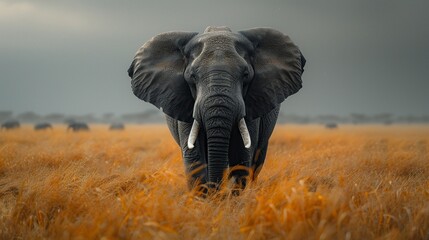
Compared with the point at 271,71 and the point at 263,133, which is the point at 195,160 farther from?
the point at 263,133

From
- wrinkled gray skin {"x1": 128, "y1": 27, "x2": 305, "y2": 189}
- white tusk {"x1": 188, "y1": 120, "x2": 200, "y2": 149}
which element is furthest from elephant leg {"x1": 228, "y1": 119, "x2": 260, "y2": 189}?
white tusk {"x1": 188, "y1": 120, "x2": 200, "y2": 149}

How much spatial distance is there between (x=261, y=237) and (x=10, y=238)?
2.04 metres

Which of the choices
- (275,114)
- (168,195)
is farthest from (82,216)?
(275,114)

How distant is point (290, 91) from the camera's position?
18.5 feet

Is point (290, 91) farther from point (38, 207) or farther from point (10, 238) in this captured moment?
point (10, 238)

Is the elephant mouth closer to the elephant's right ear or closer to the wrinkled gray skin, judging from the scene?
the wrinkled gray skin

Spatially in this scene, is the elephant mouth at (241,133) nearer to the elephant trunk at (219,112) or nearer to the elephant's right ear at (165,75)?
the elephant trunk at (219,112)

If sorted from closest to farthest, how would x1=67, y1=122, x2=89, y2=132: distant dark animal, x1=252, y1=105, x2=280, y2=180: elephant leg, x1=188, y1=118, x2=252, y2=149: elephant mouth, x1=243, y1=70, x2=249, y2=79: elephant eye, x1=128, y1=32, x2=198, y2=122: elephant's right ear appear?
x1=188, y1=118, x2=252, y2=149: elephant mouth → x1=243, y1=70, x2=249, y2=79: elephant eye → x1=128, y1=32, x2=198, y2=122: elephant's right ear → x1=252, y1=105, x2=280, y2=180: elephant leg → x1=67, y1=122, x2=89, y2=132: distant dark animal

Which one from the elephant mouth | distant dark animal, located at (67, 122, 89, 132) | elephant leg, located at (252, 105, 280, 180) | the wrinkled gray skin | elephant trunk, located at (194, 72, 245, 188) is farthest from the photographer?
distant dark animal, located at (67, 122, 89, 132)

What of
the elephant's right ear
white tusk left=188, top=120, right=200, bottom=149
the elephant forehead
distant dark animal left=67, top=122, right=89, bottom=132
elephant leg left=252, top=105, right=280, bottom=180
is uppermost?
the elephant forehead

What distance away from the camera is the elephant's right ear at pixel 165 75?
5.18 metres

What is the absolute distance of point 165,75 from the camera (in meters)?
5.35

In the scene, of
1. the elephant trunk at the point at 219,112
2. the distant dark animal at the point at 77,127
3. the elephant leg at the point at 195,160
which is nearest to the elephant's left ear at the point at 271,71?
the elephant trunk at the point at 219,112

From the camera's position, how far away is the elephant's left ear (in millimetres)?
5285
